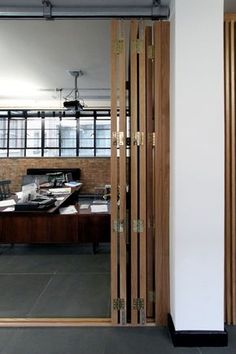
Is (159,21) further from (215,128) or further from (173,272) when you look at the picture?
(173,272)

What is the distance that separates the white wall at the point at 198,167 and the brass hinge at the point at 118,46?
47cm

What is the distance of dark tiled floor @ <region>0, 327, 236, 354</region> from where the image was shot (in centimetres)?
219

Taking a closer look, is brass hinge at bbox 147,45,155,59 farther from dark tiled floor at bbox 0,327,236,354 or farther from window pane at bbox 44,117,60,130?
window pane at bbox 44,117,60,130

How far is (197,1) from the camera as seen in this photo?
228 centimetres

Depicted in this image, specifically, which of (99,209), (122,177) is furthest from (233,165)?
(99,209)

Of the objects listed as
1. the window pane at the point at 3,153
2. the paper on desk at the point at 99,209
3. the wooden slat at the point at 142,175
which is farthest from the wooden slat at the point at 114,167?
the window pane at the point at 3,153

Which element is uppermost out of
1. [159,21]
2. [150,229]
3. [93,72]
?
[93,72]

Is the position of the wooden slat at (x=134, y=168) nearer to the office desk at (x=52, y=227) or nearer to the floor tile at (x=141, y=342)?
the floor tile at (x=141, y=342)

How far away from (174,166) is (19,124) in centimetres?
872

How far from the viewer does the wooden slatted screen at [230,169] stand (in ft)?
8.37

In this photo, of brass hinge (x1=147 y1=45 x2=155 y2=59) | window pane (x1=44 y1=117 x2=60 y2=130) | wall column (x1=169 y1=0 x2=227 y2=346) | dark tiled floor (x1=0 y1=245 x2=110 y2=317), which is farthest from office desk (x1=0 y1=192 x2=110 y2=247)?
window pane (x1=44 y1=117 x2=60 y2=130)

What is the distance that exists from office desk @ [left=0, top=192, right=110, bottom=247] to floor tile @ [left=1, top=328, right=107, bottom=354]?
1.84 meters

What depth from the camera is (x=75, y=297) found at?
3.07 metres

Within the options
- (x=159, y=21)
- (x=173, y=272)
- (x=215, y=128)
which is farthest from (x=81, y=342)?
(x=159, y=21)
